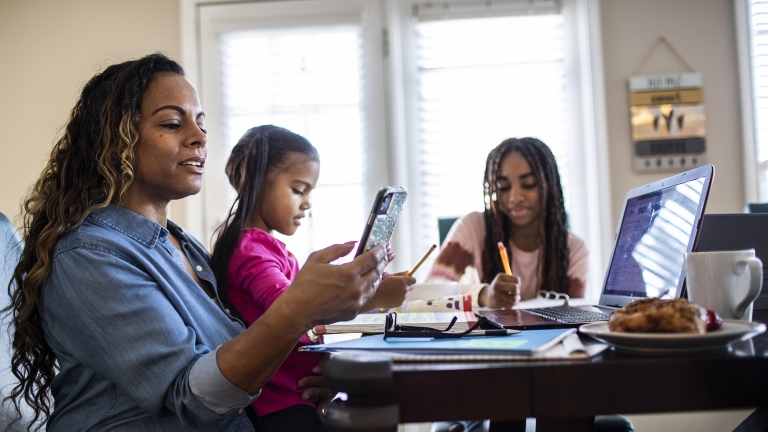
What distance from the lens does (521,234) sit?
7.43 ft

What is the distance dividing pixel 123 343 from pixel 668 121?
2613mm

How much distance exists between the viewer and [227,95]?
298 centimetres

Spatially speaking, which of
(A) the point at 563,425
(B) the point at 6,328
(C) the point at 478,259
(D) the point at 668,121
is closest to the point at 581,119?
(D) the point at 668,121

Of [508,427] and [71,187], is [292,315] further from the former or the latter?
[508,427]

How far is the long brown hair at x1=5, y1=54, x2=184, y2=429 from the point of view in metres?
0.94

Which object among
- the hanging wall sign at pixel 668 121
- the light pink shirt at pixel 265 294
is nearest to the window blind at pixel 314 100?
the hanging wall sign at pixel 668 121

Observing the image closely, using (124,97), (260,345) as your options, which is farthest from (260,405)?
(124,97)

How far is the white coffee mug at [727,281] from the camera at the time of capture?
776 mm

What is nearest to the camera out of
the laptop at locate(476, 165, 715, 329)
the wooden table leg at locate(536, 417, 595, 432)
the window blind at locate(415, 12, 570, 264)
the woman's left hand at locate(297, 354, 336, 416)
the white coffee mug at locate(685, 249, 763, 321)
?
the white coffee mug at locate(685, 249, 763, 321)

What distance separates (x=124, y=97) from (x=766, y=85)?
282 cm

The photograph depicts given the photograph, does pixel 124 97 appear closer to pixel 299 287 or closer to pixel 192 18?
pixel 299 287

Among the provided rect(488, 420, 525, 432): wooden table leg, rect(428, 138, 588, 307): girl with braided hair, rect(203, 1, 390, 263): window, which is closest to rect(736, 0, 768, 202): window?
rect(428, 138, 588, 307): girl with braided hair

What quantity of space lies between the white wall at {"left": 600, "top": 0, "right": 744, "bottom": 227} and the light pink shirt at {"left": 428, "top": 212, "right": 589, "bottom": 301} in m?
0.75

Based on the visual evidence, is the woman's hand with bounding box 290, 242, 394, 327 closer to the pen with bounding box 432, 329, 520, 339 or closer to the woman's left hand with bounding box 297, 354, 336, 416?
the pen with bounding box 432, 329, 520, 339
